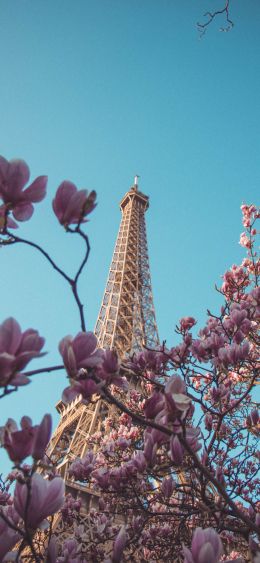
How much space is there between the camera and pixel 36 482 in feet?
3.65

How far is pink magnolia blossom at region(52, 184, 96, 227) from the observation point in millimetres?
1377

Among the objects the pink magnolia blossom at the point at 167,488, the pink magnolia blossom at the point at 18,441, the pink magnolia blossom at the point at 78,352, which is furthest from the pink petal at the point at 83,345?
the pink magnolia blossom at the point at 167,488

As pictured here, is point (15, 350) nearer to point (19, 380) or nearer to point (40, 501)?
point (19, 380)

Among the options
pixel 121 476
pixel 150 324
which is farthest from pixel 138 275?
pixel 121 476

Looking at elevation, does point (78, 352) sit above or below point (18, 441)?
above

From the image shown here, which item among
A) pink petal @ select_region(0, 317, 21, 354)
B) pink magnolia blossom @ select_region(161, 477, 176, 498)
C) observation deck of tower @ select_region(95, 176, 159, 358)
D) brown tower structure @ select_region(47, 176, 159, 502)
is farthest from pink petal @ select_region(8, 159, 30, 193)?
observation deck of tower @ select_region(95, 176, 159, 358)

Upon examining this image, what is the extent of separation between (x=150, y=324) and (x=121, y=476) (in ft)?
65.6

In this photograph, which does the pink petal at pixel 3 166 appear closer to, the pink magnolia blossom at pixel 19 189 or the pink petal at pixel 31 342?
the pink magnolia blossom at pixel 19 189

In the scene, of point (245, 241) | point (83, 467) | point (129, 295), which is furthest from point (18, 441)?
point (129, 295)

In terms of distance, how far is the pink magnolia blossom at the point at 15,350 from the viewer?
106 centimetres

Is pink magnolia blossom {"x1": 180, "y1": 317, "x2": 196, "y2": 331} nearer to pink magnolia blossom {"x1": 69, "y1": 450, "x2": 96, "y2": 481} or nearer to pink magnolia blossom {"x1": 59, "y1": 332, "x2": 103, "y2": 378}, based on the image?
pink magnolia blossom {"x1": 69, "y1": 450, "x2": 96, "y2": 481}

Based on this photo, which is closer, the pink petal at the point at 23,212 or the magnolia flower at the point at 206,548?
the magnolia flower at the point at 206,548

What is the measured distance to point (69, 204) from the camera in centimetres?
140

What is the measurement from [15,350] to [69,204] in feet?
1.86
